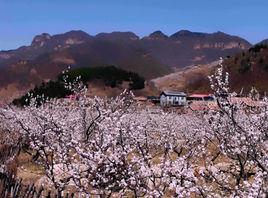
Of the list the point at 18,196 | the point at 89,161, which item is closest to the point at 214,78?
the point at 89,161

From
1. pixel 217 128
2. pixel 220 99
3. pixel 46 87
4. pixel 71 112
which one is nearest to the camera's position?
pixel 220 99

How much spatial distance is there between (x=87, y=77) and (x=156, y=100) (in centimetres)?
3018

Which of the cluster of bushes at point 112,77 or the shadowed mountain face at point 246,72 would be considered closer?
the cluster of bushes at point 112,77

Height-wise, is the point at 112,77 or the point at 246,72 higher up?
the point at 246,72

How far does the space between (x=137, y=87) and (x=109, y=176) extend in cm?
12631

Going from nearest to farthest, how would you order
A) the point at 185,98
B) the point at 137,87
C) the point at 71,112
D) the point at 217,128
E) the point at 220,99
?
the point at 220,99 < the point at 217,128 < the point at 71,112 < the point at 185,98 < the point at 137,87

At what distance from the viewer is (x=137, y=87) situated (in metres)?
136

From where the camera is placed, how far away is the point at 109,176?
9.77 m

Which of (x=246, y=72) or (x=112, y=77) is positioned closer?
(x=112, y=77)

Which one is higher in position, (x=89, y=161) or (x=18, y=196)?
(x=89, y=161)

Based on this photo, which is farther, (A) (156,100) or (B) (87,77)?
(B) (87,77)

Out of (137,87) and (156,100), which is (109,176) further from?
(137,87)

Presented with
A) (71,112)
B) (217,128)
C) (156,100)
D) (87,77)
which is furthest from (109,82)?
(217,128)

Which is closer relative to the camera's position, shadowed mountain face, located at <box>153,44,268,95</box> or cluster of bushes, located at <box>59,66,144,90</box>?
cluster of bushes, located at <box>59,66,144,90</box>
